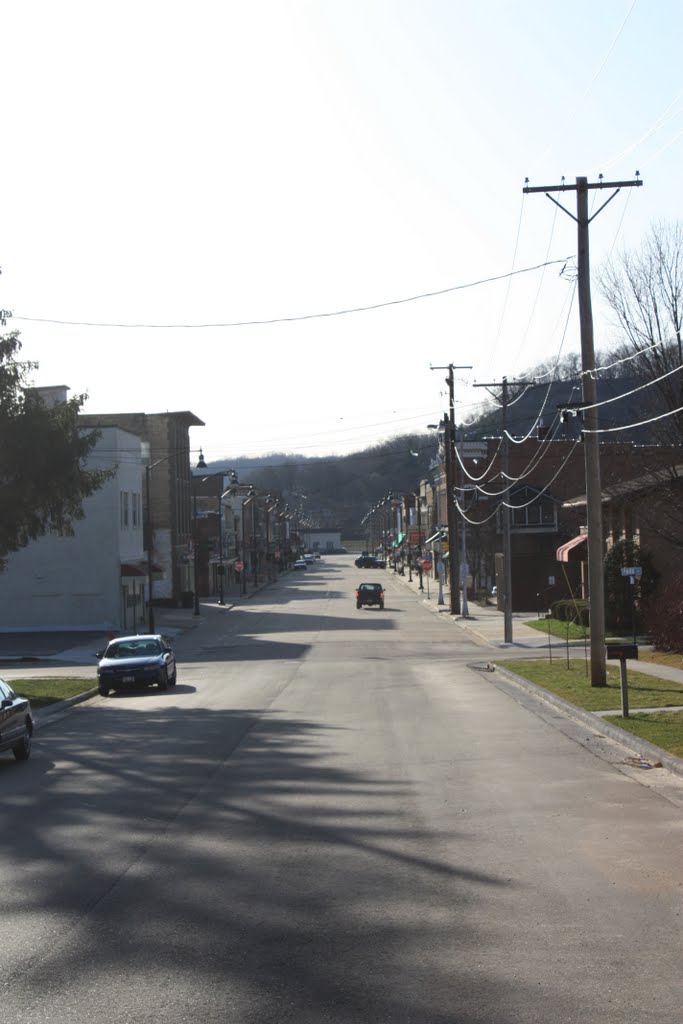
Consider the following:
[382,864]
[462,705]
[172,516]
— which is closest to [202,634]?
[172,516]

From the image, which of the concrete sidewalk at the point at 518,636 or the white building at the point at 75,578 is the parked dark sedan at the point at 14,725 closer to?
the concrete sidewalk at the point at 518,636

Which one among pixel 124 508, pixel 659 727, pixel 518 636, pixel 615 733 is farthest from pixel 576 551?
pixel 615 733

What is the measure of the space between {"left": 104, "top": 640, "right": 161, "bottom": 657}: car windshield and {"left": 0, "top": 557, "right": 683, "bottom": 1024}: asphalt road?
11119 millimetres

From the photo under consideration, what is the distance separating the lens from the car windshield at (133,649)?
32375 mm

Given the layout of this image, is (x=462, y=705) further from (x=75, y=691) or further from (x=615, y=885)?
(x=615, y=885)

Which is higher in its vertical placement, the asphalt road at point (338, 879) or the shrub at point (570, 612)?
the asphalt road at point (338, 879)

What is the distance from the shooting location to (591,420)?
25.5 metres

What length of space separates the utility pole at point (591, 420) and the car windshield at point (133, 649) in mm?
12340

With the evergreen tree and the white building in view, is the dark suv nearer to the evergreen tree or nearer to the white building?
the white building

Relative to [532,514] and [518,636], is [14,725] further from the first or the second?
[532,514]

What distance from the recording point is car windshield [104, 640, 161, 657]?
32.4 metres

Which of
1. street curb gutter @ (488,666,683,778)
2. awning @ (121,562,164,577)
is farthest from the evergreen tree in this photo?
awning @ (121,562,164,577)

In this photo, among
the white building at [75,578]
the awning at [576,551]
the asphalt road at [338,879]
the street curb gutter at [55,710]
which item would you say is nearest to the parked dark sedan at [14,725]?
the asphalt road at [338,879]

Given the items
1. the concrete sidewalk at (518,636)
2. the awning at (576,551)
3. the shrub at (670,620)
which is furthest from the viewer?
the awning at (576,551)
